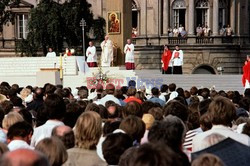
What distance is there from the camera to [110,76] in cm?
3525

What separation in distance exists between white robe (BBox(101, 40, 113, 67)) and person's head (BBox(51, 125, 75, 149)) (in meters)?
28.3

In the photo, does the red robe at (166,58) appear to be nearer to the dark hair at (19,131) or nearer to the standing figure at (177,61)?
the standing figure at (177,61)

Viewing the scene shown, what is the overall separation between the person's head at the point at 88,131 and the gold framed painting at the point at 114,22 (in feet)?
99.6

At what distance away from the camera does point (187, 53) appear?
56594 millimetres

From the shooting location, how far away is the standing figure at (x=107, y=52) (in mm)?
36094

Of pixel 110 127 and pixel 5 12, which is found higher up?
pixel 5 12

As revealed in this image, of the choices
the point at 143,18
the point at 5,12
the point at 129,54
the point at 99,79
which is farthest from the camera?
the point at 143,18

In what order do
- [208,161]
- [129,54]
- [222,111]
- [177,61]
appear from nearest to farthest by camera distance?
[208,161] → [222,111] → [129,54] → [177,61]

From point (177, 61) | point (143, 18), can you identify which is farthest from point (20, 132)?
point (143, 18)

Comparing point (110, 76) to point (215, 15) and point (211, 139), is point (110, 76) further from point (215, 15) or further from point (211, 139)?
point (211, 139)

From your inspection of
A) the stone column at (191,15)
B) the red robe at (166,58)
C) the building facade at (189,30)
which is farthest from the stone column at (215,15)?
the red robe at (166,58)

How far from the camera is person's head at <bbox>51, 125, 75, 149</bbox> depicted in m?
7.70

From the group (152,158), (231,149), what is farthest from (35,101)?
(152,158)

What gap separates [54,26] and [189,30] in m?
12.4
